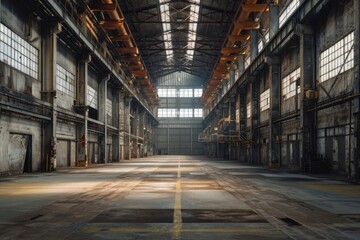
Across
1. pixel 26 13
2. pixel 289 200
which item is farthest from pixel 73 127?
pixel 289 200

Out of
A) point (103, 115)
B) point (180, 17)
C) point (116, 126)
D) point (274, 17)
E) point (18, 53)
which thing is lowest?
point (116, 126)

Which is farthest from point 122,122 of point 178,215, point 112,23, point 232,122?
point 178,215

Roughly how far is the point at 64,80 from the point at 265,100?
53.2 ft

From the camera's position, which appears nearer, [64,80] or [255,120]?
[64,80]

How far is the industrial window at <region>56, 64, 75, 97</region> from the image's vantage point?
84.8 ft

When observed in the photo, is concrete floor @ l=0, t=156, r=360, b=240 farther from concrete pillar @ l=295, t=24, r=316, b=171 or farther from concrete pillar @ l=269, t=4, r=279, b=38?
concrete pillar @ l=269, t=4, r=279, b=38

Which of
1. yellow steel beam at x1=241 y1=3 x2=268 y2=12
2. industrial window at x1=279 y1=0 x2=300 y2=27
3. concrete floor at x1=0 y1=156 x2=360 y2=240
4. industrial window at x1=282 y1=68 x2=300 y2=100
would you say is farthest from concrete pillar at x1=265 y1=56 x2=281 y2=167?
concrete floor at x1=0 y1=156 x2=360 y2=240

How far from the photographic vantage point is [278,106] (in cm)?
2961

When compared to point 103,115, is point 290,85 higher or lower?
higher

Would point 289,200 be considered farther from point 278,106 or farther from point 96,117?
point 96,117

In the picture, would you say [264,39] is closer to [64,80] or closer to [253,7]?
[253,7]

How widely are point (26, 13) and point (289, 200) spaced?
16.7 metres

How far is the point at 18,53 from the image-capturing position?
19938 millimetres

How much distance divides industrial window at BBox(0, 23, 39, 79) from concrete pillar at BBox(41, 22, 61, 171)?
618 mm
